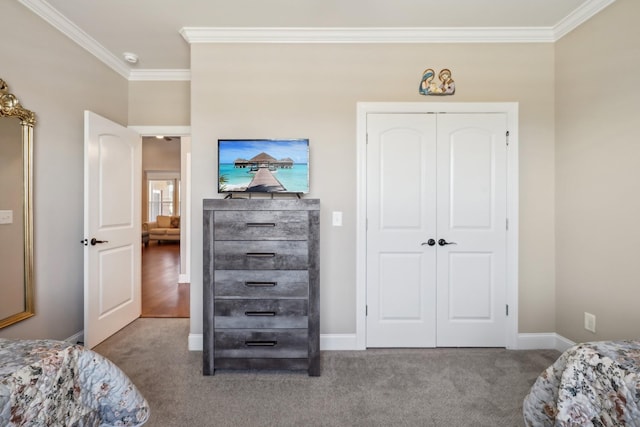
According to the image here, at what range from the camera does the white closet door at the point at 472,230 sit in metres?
2.62

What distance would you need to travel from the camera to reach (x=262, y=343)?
2.22 meters

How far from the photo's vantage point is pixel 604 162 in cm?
221

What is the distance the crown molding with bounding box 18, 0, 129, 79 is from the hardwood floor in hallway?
2.68 metres

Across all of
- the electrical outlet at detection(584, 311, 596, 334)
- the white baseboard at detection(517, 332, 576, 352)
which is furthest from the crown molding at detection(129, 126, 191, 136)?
the electrical outlet at detection(584, 311, 596, 334)

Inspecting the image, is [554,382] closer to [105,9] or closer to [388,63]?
[388,63]

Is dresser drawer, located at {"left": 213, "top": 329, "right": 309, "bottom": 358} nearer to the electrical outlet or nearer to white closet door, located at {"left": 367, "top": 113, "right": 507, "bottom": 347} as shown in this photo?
white closet door, located at {"left": 367, "top": 113, "right": 507, "bottom": 347}

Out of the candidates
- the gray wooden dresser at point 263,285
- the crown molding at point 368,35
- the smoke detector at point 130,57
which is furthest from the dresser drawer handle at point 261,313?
the smoke detector at point 130,57

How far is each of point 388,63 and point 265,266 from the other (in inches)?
79.7

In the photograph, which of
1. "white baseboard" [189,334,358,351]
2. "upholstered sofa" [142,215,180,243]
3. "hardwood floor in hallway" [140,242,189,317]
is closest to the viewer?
"white baseboard" [189,334,358,351]

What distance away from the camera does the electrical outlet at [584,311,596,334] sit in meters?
2.29

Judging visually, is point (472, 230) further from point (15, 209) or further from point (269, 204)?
point (15, 209)

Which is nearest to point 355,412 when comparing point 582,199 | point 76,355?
point 76,355

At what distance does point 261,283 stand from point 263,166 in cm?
96

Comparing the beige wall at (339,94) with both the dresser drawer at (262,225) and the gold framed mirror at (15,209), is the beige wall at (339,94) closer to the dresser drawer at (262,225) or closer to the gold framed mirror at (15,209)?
the dresser drawer at (262,225)
